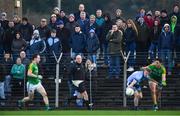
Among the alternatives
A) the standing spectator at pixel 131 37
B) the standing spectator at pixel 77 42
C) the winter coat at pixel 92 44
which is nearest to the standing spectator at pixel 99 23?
the winter coat at pixel 92 44

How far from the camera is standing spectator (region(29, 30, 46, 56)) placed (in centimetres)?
3481

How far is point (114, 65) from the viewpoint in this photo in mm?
34656

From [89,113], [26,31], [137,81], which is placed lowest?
[89,113]

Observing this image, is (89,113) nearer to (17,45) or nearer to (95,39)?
(95,39)

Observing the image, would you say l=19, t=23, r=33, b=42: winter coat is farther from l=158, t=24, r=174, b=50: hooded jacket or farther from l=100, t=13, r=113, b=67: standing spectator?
l=158, t=24, r=174, b=50: hooded jacket

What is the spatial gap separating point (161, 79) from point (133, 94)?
1.11 meters

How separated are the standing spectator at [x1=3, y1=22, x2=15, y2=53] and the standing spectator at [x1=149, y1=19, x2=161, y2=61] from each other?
4.84 m

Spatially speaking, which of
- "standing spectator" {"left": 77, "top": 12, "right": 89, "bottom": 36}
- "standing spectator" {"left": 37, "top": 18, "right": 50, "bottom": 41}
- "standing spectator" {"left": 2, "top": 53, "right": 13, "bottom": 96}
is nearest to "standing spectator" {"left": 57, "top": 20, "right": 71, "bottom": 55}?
"standing spectator" {"left": 37, "top": 18, "right": 50, "bottom": 41}

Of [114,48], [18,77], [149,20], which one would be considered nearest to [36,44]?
[18,77]

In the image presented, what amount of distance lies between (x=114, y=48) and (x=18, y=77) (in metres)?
3.55

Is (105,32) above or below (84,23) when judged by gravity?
below

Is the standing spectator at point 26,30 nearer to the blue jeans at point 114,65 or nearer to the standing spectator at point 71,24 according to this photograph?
the standing spectator at point 71,24

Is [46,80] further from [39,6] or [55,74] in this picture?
[39,6]

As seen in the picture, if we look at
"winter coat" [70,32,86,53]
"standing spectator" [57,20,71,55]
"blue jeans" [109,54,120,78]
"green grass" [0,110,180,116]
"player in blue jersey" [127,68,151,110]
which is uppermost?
"standing spectator" [57,20,71,55]
